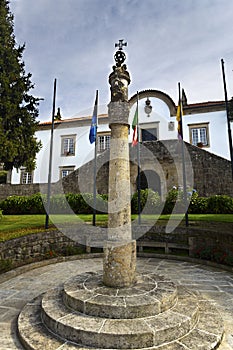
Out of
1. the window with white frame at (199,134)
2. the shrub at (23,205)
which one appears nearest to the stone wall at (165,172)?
the shrub at (23,205)

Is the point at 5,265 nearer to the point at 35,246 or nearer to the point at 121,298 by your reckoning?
the point at 35,246

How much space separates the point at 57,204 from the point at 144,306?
12143 mm

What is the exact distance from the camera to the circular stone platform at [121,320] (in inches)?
105

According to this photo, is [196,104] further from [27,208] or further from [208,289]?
[208,289]

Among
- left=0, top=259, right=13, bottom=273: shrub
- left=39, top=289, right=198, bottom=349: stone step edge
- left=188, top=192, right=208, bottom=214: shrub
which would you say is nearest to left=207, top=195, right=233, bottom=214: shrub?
left=188, top=192, right=208, bottom=214: shrub

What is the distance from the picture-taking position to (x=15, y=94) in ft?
37.4

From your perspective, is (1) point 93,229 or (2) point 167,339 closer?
(2) point 167,339

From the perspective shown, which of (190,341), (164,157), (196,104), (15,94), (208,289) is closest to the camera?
(190,341)

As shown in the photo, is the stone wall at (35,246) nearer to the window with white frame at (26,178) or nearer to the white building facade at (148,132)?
the white building facade at (148,132)

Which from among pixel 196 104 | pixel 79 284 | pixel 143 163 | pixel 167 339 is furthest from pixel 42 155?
pixel 167 339

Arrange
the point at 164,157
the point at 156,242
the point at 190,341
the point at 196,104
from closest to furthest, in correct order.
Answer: the point at 190,341, the point at 156,242, the point at 164,157, the point at 196,104

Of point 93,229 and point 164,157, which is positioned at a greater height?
point 164,157

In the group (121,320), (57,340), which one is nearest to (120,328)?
(121,320)

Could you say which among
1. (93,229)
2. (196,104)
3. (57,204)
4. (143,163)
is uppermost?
(196,104)
